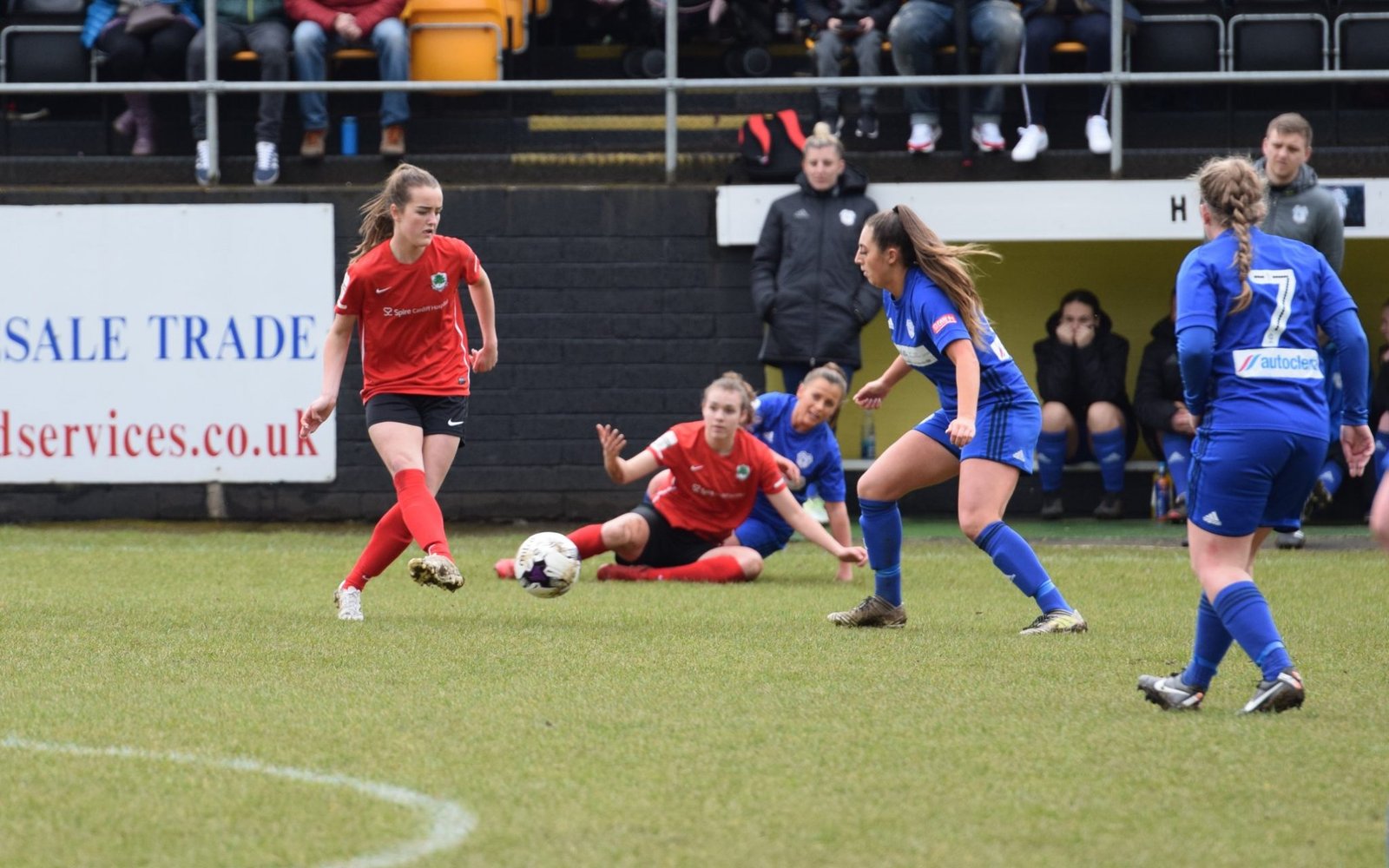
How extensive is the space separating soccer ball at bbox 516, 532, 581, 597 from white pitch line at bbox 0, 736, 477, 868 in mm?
2829

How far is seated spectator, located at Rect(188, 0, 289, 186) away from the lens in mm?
11680

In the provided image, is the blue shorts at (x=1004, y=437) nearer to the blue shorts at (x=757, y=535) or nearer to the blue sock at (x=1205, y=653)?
the blue sock at (x=1205, y=653)

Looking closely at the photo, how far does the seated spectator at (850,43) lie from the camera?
38.4ft

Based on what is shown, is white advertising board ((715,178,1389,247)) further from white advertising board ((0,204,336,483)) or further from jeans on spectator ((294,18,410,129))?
white advertising board ((0,204,336,483))

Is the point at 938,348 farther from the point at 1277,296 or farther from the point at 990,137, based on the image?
the point at 990,137

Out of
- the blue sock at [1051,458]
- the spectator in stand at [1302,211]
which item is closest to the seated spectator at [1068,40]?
the blue sock at [1051,458]

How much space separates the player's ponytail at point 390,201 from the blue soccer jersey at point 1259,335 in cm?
292

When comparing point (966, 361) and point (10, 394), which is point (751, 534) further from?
point (10, 394)

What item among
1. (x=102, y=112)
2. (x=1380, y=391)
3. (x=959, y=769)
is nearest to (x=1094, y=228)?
(x=1380, y=391)

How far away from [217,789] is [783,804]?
1.19 metres

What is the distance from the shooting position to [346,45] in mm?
→ 11875

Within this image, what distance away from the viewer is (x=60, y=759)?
4.19 m

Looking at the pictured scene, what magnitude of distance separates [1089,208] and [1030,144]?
566 millimetres

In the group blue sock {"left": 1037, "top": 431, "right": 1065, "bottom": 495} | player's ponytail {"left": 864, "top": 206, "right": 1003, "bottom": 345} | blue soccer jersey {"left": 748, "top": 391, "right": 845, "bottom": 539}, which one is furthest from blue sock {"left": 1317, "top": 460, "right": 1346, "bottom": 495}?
player's ponytail {"left": 864, "top": 206, "right": 1003, "bottom": 345}
